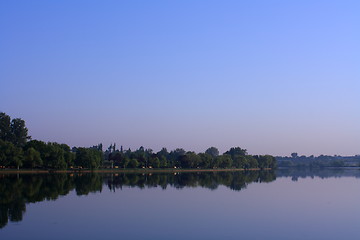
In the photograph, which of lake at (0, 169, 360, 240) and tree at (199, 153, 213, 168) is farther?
tree at (199, 153, 213, 168)

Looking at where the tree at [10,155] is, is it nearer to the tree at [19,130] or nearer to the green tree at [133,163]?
the tree at [19,130]

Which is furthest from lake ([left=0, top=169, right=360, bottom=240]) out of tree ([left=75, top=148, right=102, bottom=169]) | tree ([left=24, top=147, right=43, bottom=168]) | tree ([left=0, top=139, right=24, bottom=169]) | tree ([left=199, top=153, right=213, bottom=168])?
tree ([left=199, top=153, right=213, bottom=168])

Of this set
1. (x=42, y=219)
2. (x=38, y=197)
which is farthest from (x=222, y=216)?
(x=38, y=197)

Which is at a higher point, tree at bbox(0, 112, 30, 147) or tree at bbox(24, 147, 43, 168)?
tree at bbox(0, 112, 30, 147)

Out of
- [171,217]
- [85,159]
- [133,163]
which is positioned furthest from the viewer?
[133,163]

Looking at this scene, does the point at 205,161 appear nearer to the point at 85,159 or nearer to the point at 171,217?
the point at 85,159

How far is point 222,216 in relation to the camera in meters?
27.9

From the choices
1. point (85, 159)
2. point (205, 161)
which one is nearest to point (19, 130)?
point (85, 159)

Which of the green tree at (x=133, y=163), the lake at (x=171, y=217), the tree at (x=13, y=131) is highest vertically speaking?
the tree at (x=13, y=131)

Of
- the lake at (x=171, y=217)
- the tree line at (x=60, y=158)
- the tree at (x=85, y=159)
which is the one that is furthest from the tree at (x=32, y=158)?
the lake at (x=171, y=217)

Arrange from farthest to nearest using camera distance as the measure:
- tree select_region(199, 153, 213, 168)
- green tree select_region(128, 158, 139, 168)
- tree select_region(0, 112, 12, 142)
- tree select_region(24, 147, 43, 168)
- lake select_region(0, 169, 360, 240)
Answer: tree select_region(199, 153, 213, 168), green tree select_region(128, 158, 139, 168), tree select_region(0, 112, 12, 142), tree select_region(24, 147, 43, 168), lake select_region(0, 169, 360, 240)

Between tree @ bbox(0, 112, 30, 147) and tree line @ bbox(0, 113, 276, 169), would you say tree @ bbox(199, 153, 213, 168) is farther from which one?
tree @ bbox(0, 112, 30, 147)

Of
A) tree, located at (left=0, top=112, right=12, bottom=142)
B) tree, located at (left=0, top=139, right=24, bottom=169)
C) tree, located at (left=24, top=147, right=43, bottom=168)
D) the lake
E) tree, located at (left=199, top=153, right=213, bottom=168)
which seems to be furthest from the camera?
tree, located at (left=199, top=153, right=213, bottom=168)

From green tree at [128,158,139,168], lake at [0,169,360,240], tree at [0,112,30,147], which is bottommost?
lake at [0,169,360,240]
